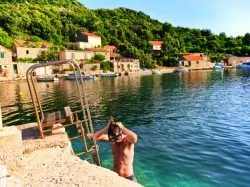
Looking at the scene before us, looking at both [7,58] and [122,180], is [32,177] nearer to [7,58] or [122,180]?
[122,180]

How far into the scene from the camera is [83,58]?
9519 centimetres

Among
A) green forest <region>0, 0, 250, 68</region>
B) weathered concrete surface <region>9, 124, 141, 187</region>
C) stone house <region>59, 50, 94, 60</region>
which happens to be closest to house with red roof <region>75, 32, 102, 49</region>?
green forest <region>0, 0, 250, 68</region>

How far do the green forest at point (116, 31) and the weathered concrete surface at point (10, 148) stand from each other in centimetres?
8915

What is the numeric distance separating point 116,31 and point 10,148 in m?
124

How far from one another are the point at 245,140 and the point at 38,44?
87.9 m

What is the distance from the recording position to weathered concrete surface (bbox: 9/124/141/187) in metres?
6.84

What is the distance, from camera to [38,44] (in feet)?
313

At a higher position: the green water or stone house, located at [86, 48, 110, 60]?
stone house, located at [86, 48, 110, 60]

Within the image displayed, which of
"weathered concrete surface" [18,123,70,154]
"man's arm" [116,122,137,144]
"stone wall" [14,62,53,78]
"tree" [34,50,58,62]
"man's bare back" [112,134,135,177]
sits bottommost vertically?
"man's bare back" [112,134,135,177]

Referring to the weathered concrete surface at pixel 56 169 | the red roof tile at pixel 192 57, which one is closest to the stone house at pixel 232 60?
the red roof tile at pixel 192 57

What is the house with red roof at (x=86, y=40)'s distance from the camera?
4257 inches

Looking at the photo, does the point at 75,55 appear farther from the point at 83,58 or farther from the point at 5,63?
the point at 5,63

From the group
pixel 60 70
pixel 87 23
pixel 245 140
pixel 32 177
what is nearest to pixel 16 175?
pixel 32 177

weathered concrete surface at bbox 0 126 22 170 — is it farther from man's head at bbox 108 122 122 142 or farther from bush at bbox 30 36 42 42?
bush at bbox 30 36 42 42
